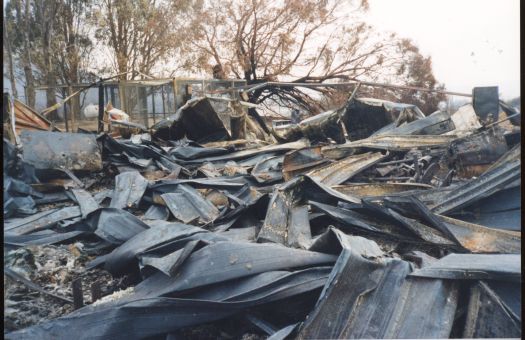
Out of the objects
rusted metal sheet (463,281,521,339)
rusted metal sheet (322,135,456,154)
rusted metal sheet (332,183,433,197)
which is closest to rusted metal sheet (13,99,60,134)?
rusted metal sheet (322,135,456,154)

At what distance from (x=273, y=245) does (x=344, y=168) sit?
2165 millimetres

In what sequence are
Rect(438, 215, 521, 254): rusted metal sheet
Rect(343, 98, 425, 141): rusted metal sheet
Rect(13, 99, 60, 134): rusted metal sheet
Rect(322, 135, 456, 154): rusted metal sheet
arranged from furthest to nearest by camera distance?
1. Rect(343, 98, 425, 141): rusted metal sheet
2. Rect(13, 99, 60, 134): rusted metal sheet
3. Rect(322, 135, 456, 154): rusted metal sheet
4. Rect(438, 215, 521, 254): rusted metal sheet

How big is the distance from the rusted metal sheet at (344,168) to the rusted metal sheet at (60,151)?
2347 millimetres

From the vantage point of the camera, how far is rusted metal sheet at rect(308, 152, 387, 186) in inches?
141

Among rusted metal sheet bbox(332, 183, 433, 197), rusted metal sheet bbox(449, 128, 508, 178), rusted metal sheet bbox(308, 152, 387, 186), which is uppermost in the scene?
rusted metal sheet bbox(449, 128, 508, 178)

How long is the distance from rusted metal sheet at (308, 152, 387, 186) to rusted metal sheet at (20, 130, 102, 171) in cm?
235

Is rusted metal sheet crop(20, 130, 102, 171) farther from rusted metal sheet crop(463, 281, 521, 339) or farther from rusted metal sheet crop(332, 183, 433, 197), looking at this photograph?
rusted metal sheet crop(463, 281, 521, 339)

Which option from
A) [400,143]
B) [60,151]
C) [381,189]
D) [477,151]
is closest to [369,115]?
[400,143]

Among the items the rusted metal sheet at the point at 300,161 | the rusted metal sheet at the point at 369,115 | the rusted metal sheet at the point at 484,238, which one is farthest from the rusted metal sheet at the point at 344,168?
the rusted metal sheet at the point at 369,115

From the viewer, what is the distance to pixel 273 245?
1.86 meters

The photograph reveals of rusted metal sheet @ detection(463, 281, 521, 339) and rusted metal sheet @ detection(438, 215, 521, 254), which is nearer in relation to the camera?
rusted metal sheet @ detection(463, 281, 521, 339)

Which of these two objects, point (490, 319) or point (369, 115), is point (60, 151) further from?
point (369, 115)

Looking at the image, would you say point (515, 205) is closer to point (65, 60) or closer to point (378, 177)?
point (378, 177)

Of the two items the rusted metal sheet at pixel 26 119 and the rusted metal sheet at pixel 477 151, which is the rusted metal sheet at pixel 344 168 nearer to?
the rusted metal sheet at pixel 477 151
